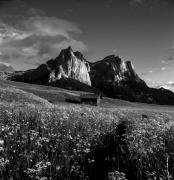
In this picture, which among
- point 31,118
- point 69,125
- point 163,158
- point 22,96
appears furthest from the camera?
point 22,96

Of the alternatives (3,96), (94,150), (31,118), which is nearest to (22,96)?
(3,96)

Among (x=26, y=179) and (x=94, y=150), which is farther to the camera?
(x=94, y=150)

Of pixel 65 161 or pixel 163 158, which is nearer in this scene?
pixel 65 161

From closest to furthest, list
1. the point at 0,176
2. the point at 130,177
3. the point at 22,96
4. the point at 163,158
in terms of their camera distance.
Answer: the point at 0,176, the point at 130,177, the point at 163,158, the point at 22,96

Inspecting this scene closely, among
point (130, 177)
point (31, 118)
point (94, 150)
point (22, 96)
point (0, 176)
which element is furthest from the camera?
point (22, 96)

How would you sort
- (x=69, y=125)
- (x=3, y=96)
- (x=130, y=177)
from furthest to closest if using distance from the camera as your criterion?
(x=3, y=96), (x=69, y=125), (x=130, y=177)

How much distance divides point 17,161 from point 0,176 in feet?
2.93

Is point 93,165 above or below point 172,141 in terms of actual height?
below

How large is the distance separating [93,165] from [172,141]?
Answer: 134 inches

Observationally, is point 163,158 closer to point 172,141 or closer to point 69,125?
point 172,141

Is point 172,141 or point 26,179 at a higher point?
point 172,141

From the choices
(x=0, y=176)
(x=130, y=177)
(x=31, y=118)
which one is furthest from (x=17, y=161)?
(x=31, y=118)

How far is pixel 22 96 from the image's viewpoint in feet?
168

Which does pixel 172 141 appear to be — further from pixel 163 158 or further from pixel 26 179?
pixel 26 179
